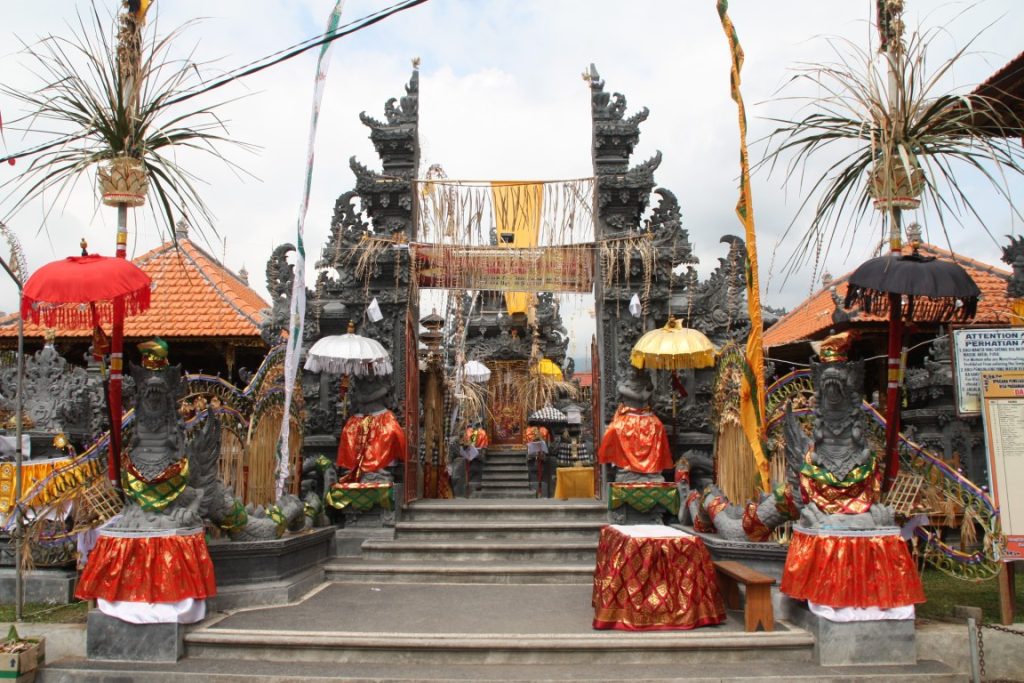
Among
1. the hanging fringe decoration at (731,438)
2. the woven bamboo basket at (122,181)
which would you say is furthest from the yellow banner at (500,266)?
the woven bamboo basket at (122,181)

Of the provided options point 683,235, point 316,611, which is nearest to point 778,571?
point 316,611

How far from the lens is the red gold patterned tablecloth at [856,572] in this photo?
5.18 metres

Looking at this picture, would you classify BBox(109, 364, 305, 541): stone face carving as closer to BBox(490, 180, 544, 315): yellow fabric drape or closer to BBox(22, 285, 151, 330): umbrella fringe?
BBox(22, 285, 151, 330): umbrella fringe

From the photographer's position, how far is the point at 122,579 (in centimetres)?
538

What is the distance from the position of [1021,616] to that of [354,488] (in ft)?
19.7

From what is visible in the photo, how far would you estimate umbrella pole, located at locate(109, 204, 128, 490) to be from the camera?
19.6 ft

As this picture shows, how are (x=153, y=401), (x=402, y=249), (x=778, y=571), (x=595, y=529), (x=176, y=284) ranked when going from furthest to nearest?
1. (x=176, y=284)
2. (x=402, y=249)
3. (x=595, y=529)
4. (x=778, y=571)
5. (x=153, y=401)

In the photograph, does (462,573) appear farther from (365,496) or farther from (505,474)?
(505,474)

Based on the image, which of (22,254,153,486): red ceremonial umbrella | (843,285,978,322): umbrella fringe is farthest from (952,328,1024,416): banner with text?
(22,254,153,486): red ceremonial umbrella

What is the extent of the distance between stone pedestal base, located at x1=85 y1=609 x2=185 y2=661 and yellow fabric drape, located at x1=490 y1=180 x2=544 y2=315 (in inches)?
227

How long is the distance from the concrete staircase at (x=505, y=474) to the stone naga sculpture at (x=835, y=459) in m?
11.6

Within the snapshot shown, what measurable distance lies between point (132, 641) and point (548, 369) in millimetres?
16099

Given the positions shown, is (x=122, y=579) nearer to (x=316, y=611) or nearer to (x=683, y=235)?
(x=316, y=611)

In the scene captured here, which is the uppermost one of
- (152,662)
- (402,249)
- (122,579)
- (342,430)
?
(402,249)
